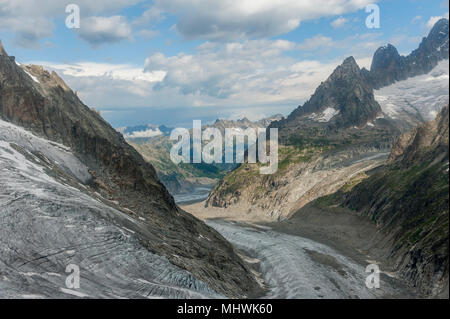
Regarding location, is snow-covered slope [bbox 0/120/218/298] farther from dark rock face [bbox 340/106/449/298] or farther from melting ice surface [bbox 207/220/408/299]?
dark rock face [bbox 340/106/449/298]

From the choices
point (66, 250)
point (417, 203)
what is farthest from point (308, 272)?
point (66, 250)

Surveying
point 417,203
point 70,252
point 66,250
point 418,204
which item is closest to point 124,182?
point 66,250

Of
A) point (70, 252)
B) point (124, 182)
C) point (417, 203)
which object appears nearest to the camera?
point (70, 252)

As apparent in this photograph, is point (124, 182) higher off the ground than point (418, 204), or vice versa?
point (124, 182)

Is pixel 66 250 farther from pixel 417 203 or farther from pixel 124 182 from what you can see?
pixel 417 203

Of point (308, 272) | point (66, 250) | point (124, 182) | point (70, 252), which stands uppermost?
point (124, 182)

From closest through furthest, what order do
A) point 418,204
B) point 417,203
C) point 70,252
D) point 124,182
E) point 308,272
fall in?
point 70,252
point 308,272
point 124,182
point 418,204
point 417,203

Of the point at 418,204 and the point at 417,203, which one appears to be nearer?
the point at 418,204

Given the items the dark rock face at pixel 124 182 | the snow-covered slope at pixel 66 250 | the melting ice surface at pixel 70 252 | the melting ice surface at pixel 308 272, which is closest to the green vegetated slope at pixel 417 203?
the melting ice surface at pixel 308 272
